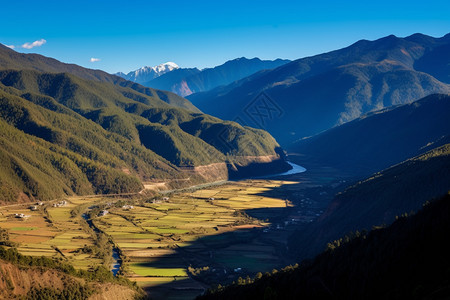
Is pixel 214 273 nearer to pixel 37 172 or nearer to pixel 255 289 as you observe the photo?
pixel 255 289

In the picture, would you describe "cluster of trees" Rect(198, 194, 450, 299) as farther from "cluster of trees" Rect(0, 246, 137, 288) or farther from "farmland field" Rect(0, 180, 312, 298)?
"farmland field" Rect(0, 180, 312, 298)

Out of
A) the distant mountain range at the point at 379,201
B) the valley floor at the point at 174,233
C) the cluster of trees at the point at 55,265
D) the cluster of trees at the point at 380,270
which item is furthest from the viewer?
the distant mountain range at the point at 379,201

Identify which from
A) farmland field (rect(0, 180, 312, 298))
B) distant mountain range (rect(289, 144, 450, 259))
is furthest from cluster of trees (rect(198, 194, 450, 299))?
distant mountain range (rect(289, 144, 450, 259))

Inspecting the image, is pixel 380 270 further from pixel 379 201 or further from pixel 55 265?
pixel 379 201

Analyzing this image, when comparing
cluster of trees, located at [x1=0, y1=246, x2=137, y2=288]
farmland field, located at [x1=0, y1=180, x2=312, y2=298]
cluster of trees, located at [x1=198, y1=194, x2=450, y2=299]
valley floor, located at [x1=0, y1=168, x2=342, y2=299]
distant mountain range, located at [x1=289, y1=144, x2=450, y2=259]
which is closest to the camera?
cluster of trees, located at [x1=198, y1=194, x2=450, y2=299]

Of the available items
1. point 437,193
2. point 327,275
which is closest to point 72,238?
point 327,275

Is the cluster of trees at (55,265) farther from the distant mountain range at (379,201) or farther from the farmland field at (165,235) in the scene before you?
the distant mountain range at (379,201)

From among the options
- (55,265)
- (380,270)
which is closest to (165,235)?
(55,265)

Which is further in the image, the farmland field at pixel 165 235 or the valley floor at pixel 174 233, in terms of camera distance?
the farmland field at pixel 165 235

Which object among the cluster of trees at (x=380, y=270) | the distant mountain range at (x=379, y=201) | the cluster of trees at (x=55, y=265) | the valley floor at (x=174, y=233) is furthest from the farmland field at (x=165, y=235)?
the cluster of trees at (x=380, y=270)
